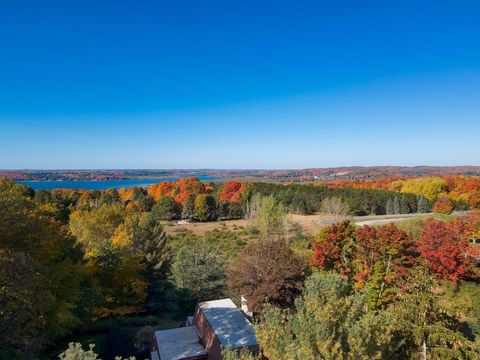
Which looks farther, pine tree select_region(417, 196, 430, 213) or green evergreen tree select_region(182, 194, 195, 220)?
green evergreen tree select_region(182, 194, 195, 220)

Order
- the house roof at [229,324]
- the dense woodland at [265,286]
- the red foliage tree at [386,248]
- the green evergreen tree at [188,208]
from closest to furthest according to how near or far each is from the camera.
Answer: the dense woodland at [265,286], the house roof at [229,324], the red foliage tree at [386,248], the green evergreen tree at [188,208]

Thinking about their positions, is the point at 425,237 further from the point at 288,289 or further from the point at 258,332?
the point at 258,332

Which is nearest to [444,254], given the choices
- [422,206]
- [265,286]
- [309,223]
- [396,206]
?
[265,286]

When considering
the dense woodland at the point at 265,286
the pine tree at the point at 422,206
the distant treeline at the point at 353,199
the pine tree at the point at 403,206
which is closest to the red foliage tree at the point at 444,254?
the dense woodland at the point at 265,286

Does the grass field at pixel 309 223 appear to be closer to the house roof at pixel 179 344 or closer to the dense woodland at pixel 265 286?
the dense woodland at pixel 265 286

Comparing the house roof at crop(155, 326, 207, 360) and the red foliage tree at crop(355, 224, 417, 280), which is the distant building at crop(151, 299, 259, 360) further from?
the red foliage tree at crop(355, 224, 417, 280)

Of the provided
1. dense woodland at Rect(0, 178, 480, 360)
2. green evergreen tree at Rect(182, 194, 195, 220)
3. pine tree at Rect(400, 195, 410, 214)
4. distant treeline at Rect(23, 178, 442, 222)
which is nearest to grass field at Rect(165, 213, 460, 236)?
green evergreen tree at Rect(182, 194, 195, 220)

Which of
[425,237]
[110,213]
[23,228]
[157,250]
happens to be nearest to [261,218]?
[157,250]
